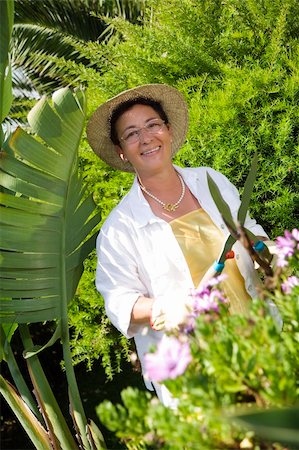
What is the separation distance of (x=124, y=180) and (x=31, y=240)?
114 centimetres

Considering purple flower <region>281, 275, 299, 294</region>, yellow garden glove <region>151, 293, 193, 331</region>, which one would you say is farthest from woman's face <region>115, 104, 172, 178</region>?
purple flower <region>281, 275, 299, 294</region>

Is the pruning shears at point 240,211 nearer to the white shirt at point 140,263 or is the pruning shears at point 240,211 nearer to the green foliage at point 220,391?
the white shirt at point 140,263

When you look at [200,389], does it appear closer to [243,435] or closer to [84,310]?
[243,435]

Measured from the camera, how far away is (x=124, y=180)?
11.2 ft

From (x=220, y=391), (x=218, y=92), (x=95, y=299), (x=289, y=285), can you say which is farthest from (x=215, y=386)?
(x=95, y=299)

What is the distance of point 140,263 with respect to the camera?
2.31 meters

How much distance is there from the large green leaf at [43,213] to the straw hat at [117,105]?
19 centimetres

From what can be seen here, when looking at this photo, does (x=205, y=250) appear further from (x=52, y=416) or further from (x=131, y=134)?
(x=52, y=416)

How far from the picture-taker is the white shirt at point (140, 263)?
223 centimetres

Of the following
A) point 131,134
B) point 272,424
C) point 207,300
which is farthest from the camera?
Answer: point 131,134

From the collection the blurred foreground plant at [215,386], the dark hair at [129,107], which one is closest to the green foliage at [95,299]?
the dark hair at [129,107]

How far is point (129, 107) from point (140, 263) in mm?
611

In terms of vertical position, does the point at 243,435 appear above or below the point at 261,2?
below

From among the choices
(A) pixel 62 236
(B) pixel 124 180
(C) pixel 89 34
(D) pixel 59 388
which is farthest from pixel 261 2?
(C) pixel 89 34
